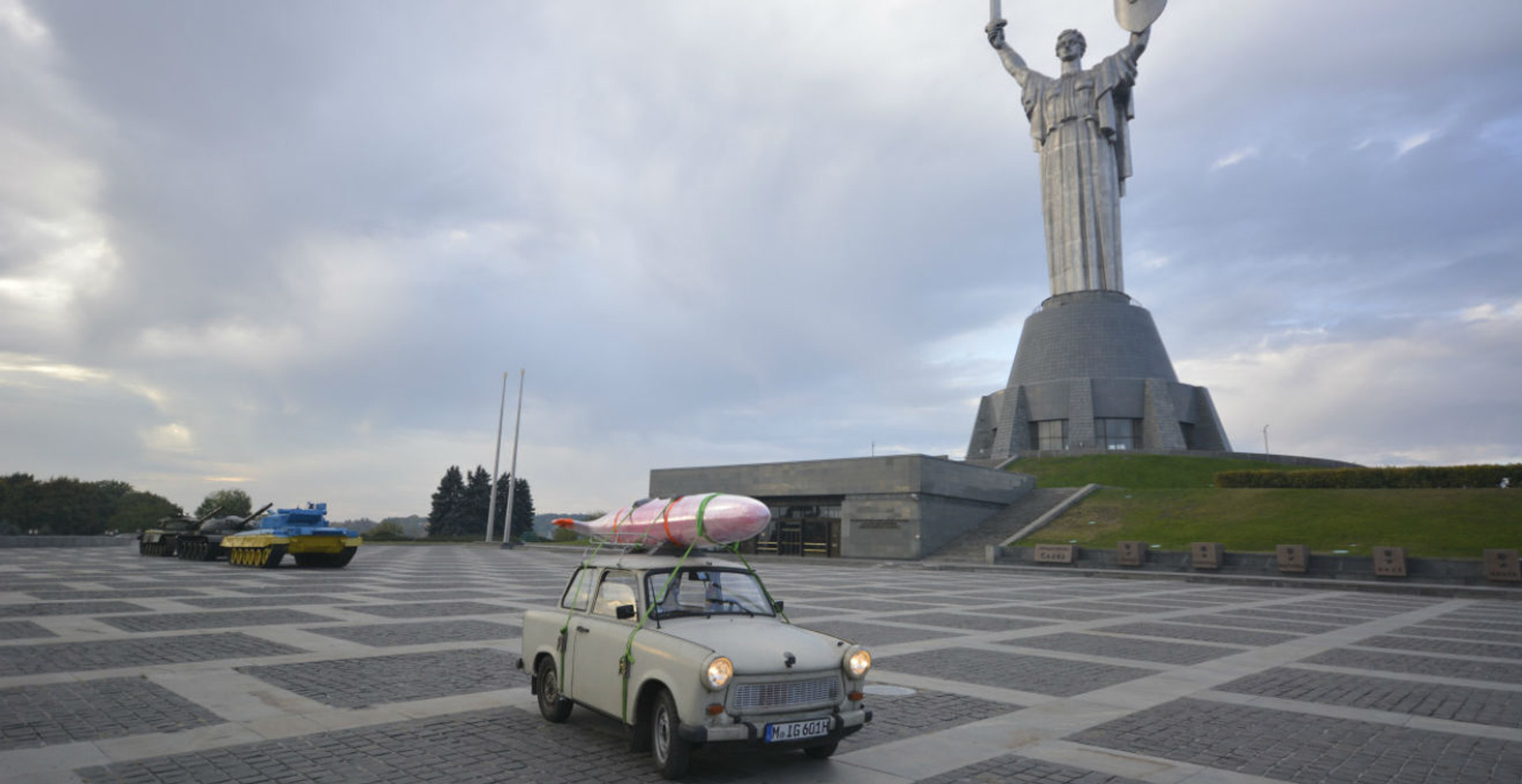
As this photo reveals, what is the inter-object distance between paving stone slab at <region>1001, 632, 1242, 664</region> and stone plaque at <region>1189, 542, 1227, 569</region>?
19.2 meters

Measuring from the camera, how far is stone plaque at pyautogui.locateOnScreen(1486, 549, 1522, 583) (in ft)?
77.8

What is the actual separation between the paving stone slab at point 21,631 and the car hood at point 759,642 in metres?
10.1

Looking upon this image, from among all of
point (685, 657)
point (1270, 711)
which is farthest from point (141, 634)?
point (1270, 711)

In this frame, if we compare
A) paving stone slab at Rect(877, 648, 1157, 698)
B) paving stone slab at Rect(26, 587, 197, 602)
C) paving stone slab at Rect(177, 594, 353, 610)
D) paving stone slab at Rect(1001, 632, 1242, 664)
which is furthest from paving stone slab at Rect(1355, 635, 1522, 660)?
paving stone slab at Rect(26, 587, 197, 602)

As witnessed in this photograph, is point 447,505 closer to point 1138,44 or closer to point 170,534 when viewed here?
point 170,534

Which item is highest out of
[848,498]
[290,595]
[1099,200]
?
[1099,200]

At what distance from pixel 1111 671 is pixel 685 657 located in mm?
6689

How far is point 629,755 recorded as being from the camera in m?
5.88

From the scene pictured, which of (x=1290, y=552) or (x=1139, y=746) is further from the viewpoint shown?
(x=1290, y=552)

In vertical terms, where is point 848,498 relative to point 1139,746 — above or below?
above

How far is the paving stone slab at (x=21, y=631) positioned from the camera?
Result: 34.1ft

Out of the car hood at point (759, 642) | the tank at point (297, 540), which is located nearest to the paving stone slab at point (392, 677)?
the car hood at point (759, 642)

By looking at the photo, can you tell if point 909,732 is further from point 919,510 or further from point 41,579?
point 919,510

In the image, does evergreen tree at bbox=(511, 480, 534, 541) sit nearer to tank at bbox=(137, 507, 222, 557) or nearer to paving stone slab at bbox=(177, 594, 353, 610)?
tank at bbox=(137, 507, 222, 557)
